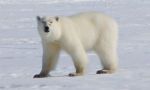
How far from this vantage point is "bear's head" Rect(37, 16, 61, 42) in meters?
5.92

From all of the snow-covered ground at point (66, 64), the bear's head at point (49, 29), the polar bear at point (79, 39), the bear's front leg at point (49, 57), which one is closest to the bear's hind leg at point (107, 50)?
the polar bear at point (79, 39)

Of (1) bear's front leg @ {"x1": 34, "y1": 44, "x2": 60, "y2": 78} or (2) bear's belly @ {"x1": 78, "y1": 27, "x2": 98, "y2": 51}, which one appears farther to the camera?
(2) bear's belly @ {"x1": 78, "y1": 27, "x2": 98, "y2": 51}

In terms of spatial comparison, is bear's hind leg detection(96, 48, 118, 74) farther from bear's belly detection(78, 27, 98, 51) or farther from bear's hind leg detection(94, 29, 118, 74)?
bear's belly detection(78, 27, 98, 51)

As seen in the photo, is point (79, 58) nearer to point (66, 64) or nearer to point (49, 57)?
point (49, 57)

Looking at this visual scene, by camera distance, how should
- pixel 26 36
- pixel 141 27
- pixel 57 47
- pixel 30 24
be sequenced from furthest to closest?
pixel 30 24
pixel 141 27
pixel 26 36
pixel 57 47

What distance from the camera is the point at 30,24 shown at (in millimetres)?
18359

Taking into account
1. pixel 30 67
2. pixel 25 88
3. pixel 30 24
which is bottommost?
pixel 30 24

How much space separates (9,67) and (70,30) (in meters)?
2.04

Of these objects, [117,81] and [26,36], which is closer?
[117,81]

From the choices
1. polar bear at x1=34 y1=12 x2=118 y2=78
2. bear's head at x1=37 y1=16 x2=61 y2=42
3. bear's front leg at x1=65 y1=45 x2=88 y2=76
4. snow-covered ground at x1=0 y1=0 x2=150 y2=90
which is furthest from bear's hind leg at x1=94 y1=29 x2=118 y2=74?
bear's head at x1=37 y1=16 x2=61 y2=42

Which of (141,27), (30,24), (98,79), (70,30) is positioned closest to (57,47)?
(70,30)

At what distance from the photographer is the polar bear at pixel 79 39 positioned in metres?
6.02

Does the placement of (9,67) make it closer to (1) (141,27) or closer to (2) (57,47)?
(2) (57,47)

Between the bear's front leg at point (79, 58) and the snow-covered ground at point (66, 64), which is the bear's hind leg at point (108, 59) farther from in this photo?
the bear's front leg at point (79, 58)
